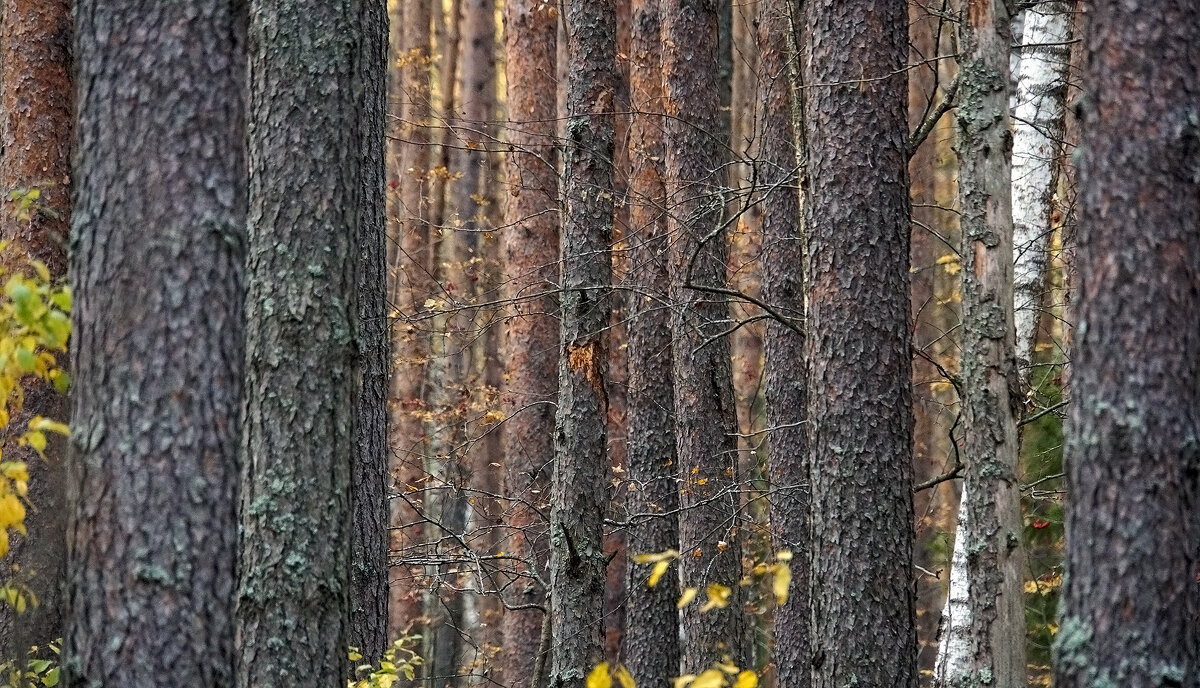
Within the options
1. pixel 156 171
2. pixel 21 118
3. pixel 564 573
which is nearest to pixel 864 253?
pixel 564 573

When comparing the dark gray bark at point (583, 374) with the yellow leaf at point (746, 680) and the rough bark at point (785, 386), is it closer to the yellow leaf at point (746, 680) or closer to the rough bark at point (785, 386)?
the rough bark at point (785, 386)

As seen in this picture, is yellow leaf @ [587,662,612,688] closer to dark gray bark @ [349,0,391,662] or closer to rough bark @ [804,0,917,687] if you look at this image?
rough bark @ [804,0,917,687]

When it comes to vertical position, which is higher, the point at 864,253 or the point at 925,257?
the point at 925,257

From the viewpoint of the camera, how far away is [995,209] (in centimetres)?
683

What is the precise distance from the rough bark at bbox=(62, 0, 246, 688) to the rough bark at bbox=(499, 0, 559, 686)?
947cm

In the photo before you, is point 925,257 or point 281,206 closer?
point 281,206

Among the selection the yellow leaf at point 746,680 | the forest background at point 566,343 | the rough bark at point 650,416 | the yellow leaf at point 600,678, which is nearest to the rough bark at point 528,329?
the forest background at point 566,343

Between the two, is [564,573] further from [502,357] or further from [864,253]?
[502,357]

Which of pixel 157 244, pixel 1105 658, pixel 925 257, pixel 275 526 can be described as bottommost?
pixel 1105 658

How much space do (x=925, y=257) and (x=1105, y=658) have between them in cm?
1777

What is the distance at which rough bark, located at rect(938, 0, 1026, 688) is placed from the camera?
6.77 meters

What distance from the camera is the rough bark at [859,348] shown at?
270 inches

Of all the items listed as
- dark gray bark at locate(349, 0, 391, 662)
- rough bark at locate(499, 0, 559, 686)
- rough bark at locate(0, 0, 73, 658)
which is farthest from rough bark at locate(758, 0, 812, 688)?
rough bark at locate(0, 0, 73, 658)

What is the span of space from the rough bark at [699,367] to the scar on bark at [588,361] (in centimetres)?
200
